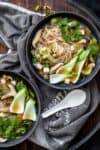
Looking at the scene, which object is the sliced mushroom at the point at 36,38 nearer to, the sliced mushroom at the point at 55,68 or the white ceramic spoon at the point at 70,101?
the sliced mushroom at the point at 55,68

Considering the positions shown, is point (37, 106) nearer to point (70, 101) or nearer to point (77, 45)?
point (70, 101)

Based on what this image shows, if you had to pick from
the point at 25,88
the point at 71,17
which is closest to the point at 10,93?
the point at 25,88

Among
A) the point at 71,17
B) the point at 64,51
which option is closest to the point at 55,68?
the point at 64,51

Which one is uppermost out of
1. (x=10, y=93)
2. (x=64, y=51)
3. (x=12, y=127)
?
(x=64, y=51)

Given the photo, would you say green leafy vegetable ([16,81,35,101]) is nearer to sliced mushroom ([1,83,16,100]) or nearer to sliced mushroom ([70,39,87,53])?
sliced mushroom ([1,83,16,100])

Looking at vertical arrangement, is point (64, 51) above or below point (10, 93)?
above
